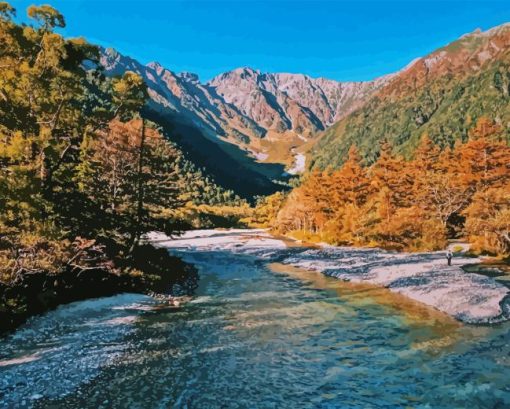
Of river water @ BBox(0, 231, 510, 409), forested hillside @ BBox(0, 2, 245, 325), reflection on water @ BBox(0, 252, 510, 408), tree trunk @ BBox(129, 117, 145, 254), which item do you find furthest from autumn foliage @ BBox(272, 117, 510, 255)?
forested hillside @ BBox(0, 2, 245, 325)

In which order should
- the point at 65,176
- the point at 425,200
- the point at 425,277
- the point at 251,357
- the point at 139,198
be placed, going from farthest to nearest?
1. the point at 425,200
2. the point at 425,277
3. the point at 139,198
4. the point at 65,176
5. the point at 251,357

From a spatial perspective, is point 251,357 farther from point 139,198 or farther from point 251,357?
point 139,198

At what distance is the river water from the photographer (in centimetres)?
1589

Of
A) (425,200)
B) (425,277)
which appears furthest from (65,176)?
(425,200)

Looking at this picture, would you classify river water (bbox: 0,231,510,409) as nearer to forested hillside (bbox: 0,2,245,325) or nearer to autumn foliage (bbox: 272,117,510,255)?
forested hillside (bbox: 0,2,245,325)

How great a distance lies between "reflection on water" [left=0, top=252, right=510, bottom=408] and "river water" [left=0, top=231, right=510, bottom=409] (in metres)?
0.05

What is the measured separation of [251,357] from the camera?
20.4m

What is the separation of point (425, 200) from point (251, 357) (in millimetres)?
67382

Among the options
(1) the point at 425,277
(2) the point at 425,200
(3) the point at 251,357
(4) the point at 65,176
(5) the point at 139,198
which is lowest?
(1) the point at 425,277

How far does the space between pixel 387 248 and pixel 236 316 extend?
47.1 meters

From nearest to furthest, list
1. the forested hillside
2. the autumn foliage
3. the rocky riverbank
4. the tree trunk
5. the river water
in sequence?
the river water → the forested hillside → the rocky riverbank → the tree trunk → the autumn foliage

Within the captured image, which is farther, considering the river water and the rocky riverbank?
the rocky riverbank

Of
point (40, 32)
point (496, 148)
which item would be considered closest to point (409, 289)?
point (40, 32)

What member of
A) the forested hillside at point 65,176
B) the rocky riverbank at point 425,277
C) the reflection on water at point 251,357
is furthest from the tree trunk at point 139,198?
the rocky riverbank at point 425,277
